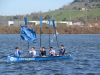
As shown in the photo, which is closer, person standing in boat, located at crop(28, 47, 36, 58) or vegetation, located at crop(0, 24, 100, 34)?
person standing in boat, located at crop(28, 47, 36, 58)

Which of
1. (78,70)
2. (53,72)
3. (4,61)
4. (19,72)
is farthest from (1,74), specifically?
(4,61)

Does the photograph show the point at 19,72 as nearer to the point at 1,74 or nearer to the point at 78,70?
the point at 1,74

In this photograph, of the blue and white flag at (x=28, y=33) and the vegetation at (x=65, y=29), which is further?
the vegetation at (x=65, y=29)

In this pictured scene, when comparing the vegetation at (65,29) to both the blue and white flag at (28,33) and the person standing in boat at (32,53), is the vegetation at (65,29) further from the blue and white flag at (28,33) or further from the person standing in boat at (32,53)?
the person standing in boat at (32,53)

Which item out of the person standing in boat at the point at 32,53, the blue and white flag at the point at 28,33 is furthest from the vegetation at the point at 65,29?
the person standing in boat at the point at 32,53

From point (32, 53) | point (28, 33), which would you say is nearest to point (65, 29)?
point (28, 33)

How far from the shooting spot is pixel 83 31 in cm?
13375

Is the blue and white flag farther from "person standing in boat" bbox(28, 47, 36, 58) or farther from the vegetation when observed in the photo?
the vegetation

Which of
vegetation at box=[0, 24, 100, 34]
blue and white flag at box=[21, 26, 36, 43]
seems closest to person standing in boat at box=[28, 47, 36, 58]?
blue and white flag at box=[21, 26, 36, 43]

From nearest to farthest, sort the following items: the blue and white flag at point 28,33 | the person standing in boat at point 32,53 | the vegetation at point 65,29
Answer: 1. the person standing in boat at point 32,53
2. the blue and white flag at point 28,33
3. the vegetation at point 65,29

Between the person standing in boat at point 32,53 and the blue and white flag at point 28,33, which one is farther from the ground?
the blue and white flag at point 28,33

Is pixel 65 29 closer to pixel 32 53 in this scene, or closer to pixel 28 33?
pixel 28 33

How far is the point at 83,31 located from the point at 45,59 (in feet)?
307

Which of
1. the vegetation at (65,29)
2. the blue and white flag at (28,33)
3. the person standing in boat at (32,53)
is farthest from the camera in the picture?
the vegetation at (65,29)
